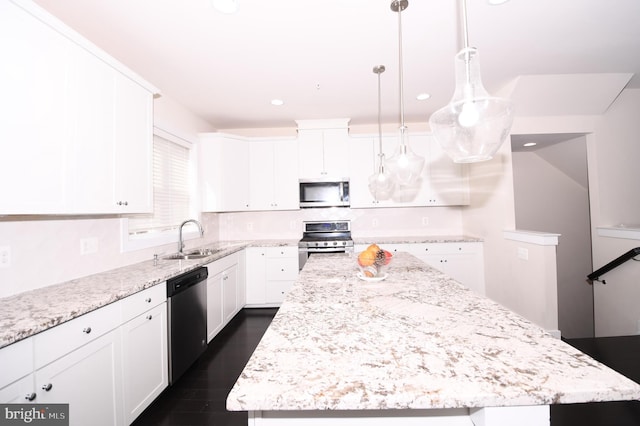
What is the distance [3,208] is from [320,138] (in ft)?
10.5

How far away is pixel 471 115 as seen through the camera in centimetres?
89

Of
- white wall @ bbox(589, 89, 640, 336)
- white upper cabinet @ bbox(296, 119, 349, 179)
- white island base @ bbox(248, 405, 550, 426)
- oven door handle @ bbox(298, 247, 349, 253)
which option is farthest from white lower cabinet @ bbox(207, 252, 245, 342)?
white wall @ bbox(589, 89, 640, 336)

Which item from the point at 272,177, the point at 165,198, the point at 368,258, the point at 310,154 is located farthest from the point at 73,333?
the point at 310,154

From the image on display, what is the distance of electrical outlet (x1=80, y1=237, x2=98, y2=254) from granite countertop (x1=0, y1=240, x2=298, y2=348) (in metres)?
0.19

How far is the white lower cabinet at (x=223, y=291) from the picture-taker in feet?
8.63

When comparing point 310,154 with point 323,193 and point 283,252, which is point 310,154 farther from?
point 283,252

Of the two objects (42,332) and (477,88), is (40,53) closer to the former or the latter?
(42,332)

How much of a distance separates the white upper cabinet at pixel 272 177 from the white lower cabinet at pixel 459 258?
1.75 m

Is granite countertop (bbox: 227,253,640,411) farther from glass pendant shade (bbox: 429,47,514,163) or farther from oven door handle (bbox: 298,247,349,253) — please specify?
oven door handle (bbox: 298,247,349,253)

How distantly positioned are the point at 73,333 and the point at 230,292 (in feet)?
6.43

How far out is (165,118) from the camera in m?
2.86

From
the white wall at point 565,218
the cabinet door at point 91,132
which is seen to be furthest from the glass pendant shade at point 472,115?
the white wall at point 565,218

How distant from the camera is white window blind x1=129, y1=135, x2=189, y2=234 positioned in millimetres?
2646

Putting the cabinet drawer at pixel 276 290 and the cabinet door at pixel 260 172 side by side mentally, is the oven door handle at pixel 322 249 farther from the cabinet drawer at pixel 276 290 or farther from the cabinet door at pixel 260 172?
the cabinet door at pixel 260 172
